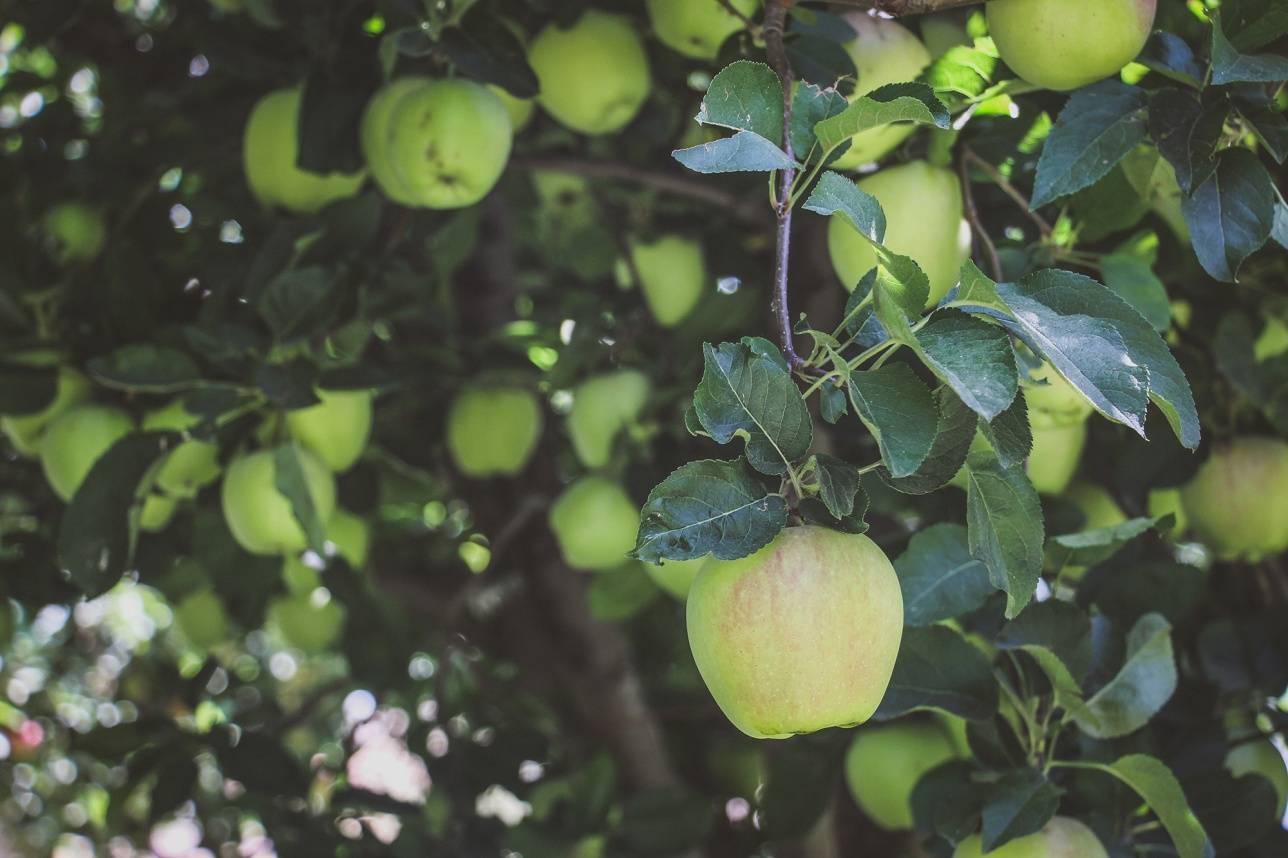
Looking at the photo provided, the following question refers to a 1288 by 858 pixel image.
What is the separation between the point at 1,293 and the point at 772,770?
3.21 feet

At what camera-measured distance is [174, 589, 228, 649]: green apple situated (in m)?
1.73

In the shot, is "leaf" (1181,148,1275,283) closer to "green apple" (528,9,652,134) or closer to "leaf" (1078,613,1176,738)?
"leaf" (1078,613,1176,738)

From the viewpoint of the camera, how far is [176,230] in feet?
4.68

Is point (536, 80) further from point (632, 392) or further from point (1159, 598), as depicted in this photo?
point (1159, 598)

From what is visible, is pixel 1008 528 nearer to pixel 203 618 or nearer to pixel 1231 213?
pixel 1231 213

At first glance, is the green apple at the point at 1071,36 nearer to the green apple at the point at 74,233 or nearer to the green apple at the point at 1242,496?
the green apple at the point at 1242,496

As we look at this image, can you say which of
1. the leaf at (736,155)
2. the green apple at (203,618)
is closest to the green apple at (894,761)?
the leaf at (736,155)

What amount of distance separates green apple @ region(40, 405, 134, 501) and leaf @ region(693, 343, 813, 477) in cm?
75

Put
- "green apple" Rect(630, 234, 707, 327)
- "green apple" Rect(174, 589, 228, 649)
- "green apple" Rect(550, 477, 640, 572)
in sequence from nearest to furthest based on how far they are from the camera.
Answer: "green apple" Rect(550, 477, 640, 572) < "green apple" Rect(630, 234, 707, 327) < "green apple" Rect(174, 589, 228, 649)

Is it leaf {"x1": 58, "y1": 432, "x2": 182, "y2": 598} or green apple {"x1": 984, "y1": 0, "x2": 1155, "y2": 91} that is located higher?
green apple {"x1": 984, "y1": 0, "x2": 1155, "y2": 91}

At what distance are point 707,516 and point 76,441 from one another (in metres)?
0.80

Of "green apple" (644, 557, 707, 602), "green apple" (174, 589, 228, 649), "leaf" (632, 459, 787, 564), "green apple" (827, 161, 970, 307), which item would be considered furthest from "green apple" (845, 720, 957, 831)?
"green apple" (174, 589, 228, 649)

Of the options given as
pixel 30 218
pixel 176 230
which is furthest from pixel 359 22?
pixel 30 218

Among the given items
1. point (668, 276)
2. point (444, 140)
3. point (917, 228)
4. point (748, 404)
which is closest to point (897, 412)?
point (748, 404)
